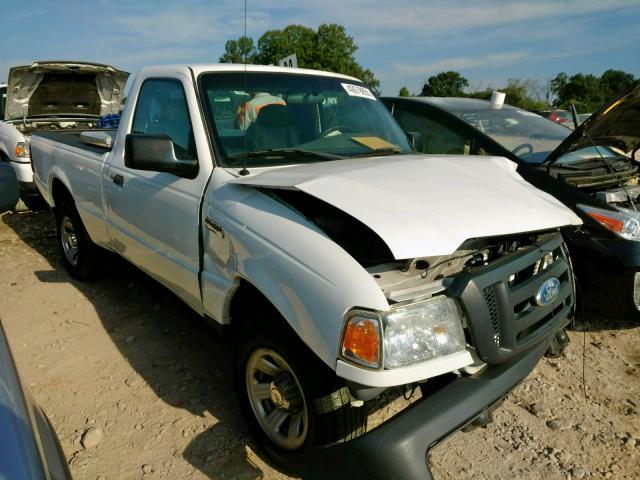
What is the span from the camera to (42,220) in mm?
7230

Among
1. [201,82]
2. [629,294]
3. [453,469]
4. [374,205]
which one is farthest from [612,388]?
[201,82]

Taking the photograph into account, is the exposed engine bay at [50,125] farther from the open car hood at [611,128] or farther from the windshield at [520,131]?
the open car hood at [611,128]

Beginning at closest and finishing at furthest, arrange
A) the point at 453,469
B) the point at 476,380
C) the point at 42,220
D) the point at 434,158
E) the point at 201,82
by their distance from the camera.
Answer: the point at 476,380
the point at 453,469
the point at 434,158
the point at 201,82
the point at 42,220

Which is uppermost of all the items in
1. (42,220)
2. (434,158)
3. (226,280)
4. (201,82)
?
(201,82)

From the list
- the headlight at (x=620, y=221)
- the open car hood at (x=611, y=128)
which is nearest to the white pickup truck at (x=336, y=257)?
the headlight at (x=620, y=221)

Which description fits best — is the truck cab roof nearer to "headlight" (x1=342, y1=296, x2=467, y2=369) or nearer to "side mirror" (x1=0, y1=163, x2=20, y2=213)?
"side mirror" (x1=0, y1=163, x2=20, y2=213)

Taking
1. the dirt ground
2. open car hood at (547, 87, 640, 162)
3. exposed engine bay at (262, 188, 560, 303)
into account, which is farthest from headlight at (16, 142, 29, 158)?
open car hood at (547, 87, 640, 162)

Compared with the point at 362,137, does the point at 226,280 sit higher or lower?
lower

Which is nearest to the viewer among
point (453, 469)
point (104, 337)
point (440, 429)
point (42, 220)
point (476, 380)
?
point (440, 429)

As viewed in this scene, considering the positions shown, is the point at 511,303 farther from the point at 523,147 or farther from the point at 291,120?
the point at 523,147

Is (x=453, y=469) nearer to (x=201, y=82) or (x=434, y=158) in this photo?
(x=434, y=158)

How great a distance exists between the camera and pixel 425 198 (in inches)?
83.5

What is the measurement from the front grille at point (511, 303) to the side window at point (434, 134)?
2533 mm

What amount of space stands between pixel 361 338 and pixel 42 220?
6.86 meters
